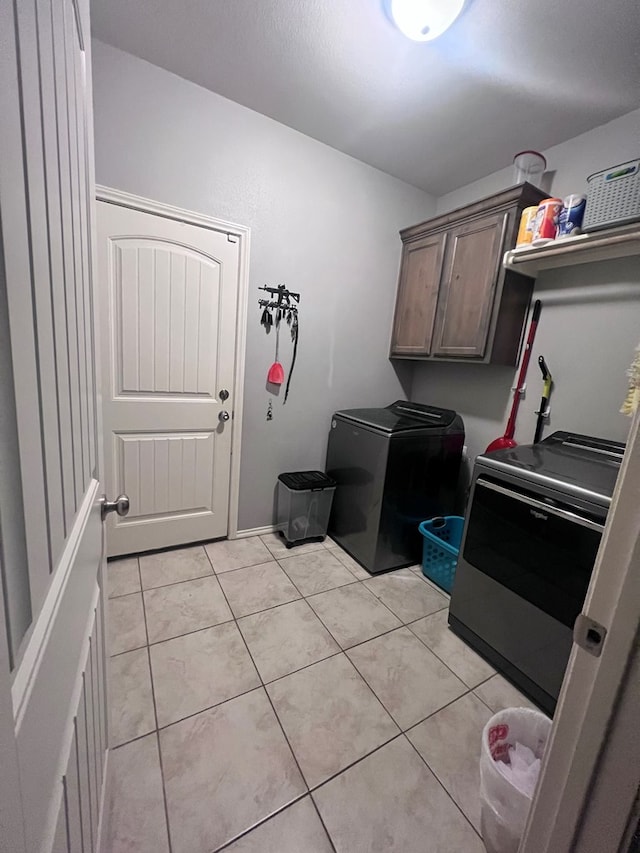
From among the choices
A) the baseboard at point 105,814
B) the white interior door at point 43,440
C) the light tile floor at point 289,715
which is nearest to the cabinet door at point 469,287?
the light tile floor at point 289,715

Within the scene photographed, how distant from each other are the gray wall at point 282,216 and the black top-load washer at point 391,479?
370 millimetres

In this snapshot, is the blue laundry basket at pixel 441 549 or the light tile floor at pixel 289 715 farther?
the blue laundry basket at pixel 441 549

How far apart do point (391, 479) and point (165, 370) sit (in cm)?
152

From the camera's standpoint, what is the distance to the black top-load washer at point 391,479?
81.2 inches

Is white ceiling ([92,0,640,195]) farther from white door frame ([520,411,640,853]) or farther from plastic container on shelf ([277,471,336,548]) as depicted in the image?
plastic container on shelf ([277,471,336,548])

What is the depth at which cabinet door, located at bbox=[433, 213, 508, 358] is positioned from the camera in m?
2.00

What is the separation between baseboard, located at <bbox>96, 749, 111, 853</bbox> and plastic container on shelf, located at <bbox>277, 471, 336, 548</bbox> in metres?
1.51

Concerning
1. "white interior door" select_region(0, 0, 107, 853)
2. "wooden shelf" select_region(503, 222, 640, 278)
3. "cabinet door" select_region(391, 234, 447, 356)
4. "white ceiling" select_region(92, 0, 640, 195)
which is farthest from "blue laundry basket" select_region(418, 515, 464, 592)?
"white ceiling" select_region(92, 0, 640, 195)

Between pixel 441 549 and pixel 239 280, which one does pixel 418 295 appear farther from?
pixel 441 549

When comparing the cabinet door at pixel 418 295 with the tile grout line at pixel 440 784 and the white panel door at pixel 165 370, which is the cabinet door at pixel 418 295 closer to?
the white panel door at pixel 165 370

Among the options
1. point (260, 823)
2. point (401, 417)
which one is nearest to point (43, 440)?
point (260, 823)

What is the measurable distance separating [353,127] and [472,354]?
1.55m

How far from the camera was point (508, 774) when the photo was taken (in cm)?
91

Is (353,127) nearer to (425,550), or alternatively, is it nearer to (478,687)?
(425,550)
